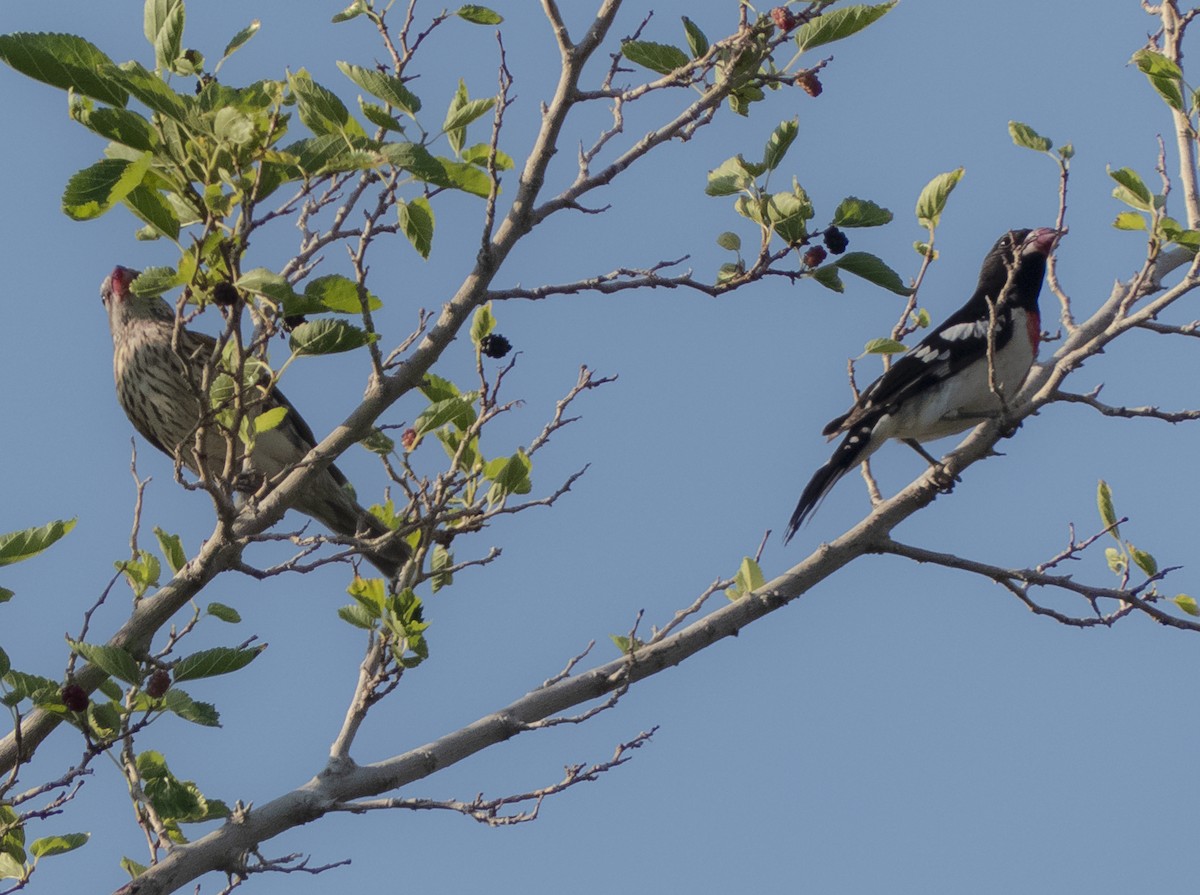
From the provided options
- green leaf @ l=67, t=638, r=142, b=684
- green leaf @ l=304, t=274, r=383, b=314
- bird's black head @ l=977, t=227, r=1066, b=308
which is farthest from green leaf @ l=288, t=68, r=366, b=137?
bird's black head @ l=977, t=227, r=1066, b=308

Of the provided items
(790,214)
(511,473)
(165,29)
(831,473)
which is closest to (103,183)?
(165,29)

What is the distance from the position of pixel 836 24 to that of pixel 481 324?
139cm

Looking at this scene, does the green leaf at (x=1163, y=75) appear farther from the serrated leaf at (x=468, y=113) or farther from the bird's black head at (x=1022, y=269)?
the bird's black head at (x=1022, y=269)

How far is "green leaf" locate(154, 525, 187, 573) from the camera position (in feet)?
14.2

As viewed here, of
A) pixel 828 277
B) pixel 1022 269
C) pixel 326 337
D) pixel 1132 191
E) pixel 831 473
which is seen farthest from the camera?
pixel 1022 269

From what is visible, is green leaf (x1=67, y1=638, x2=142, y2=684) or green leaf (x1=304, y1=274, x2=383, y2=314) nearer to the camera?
green leaf (x1=304, y1=274, x2=383, y2=314)

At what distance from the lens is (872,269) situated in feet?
13.6

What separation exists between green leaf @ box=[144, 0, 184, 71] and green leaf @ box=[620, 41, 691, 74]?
1175 mm

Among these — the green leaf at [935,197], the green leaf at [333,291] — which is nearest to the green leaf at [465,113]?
the green leaf at [333,291]

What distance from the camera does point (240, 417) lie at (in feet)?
11.6

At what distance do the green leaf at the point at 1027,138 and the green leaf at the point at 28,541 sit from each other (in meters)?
3.29

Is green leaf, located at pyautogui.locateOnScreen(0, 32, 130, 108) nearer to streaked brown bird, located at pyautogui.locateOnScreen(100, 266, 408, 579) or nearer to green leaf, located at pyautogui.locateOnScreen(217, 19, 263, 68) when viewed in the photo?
green leaf, located at pyautogui.locateOnScreen(217, 19, 263, 68)

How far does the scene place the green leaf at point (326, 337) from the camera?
11.9 feet

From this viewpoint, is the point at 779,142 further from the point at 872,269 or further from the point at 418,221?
the point at 418,221
